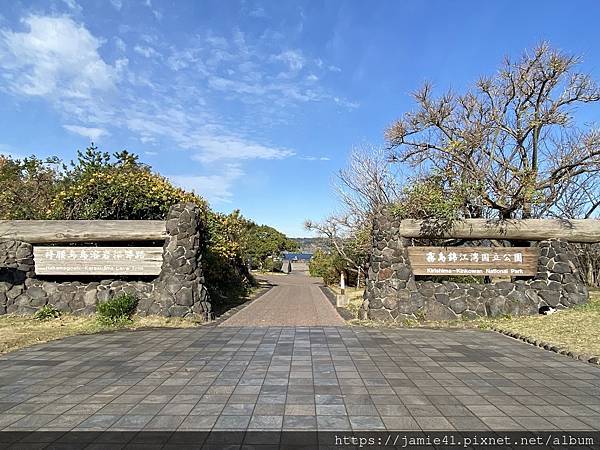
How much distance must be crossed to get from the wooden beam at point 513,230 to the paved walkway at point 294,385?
9.63ft

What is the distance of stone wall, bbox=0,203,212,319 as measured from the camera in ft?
30.8

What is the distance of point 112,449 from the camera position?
3166 millimetres

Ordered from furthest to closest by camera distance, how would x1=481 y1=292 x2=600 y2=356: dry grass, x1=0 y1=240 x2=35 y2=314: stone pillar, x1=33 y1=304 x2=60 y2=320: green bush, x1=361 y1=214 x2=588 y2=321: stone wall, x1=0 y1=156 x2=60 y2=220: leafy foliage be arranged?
x1=0 y1=156 x2=60 y2=220: leafy foliage → x1=0 y1=240 x2=35 y2=314: stone pillar → x1=361 y1=214 x2=588 y2=321: stone wall → x1=33 y1=304 x2=60 y2=320: green bush → x1=481 y1=292 x2=600 y2=356: dry grass

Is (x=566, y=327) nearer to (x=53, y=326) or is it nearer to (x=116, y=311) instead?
(x=116, y=311)

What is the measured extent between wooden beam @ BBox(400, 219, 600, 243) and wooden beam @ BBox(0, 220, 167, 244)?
19.7ft

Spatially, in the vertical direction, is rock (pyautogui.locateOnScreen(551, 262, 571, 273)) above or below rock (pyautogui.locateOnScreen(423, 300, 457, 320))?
above

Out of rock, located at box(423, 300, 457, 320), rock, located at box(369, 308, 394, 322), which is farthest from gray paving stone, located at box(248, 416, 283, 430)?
rock, located at box(423, 300, 457, 320)

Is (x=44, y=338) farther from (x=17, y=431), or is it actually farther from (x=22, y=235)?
(x=17, y=431)

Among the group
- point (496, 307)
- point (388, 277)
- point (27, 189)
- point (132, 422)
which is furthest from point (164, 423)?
point (27, 189)

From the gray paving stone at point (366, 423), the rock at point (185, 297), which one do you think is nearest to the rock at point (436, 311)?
the rock at point (185, 297)

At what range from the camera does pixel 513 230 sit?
31.9 feet

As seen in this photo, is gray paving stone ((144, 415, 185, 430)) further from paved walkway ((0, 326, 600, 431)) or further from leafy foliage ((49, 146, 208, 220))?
leafy foliage ((49, 146, 208, 220))

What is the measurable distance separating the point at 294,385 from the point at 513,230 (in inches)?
290

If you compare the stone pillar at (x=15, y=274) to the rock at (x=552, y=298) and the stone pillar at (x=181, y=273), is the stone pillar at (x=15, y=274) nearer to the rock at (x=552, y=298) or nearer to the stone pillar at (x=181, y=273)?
the stone pillar at (x=181, y=273)
